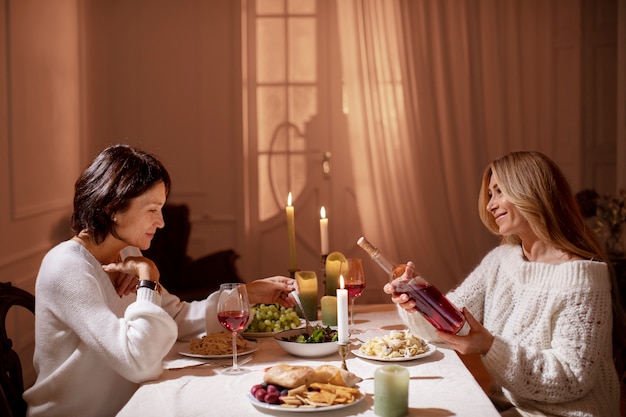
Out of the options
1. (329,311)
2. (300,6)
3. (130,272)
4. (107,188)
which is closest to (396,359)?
(329,311)

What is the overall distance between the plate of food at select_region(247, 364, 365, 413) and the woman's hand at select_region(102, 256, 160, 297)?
0.49 meters

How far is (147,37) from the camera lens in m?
5.51

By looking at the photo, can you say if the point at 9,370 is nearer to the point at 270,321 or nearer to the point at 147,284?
the point at 147,284

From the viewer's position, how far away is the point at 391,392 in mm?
1490

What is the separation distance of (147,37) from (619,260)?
330cm

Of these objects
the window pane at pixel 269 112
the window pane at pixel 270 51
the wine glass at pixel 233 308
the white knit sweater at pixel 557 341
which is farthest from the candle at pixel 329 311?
the window pane at pixel 270 51

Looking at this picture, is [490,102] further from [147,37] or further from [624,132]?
[147,37]

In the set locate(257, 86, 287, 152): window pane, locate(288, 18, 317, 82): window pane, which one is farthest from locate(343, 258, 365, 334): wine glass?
locate(288, 18, 317, 82): window pane

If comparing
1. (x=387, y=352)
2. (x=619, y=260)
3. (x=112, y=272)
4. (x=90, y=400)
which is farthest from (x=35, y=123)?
(x=619, y=260)

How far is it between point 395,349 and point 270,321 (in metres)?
0.44

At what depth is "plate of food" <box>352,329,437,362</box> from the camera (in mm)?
1915

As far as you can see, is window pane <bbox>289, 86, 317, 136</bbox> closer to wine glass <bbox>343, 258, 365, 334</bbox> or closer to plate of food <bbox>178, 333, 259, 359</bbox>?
wine glass <bbox>343, 258, 365, 334</bbox>

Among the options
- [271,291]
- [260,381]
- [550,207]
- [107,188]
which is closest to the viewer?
[260,381]

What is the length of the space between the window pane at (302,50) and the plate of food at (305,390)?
4239 millimetres
